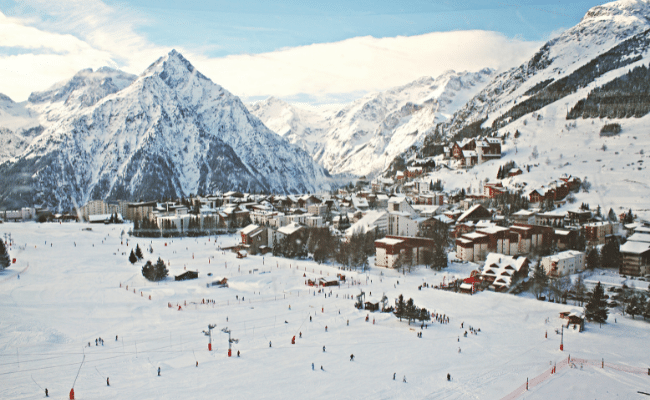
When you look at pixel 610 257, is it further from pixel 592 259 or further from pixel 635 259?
pixel 635 259

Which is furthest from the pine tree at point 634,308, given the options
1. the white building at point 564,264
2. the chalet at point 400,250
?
the chalet at point 400,250

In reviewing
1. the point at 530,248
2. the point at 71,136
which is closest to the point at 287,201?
the point at 530,248

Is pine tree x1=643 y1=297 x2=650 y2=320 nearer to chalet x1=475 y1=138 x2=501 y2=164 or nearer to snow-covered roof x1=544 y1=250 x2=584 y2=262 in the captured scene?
snow-covered roof x1=544 y1=250 x2=584 y2=262

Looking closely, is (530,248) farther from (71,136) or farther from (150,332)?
(71,136)

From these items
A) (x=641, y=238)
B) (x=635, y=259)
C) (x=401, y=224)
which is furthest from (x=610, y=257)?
(x=401, y=224)

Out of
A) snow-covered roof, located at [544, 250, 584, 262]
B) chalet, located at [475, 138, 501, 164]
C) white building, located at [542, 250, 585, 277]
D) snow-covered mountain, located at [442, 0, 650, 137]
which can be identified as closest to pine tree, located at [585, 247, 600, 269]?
white building, located at [542, 250, 585, 277]

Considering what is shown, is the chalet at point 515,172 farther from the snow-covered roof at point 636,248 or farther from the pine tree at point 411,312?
the pine tree at point 411,312
